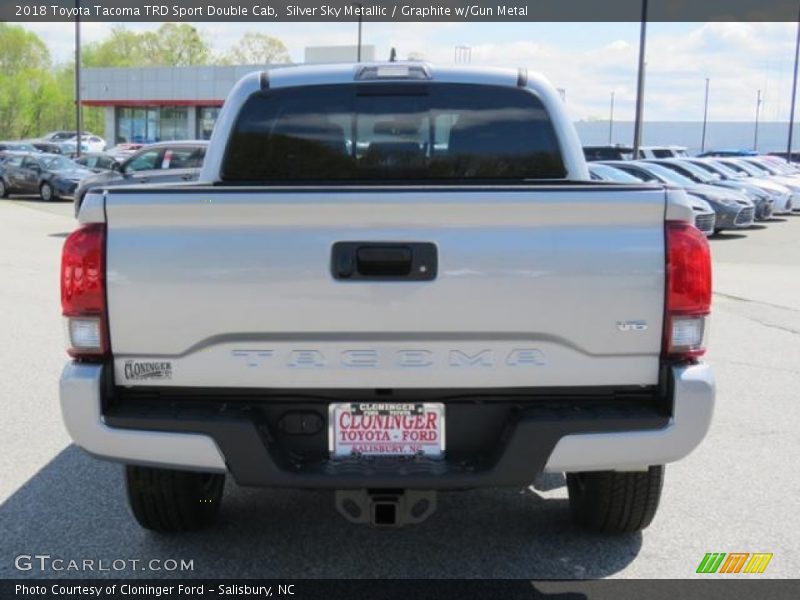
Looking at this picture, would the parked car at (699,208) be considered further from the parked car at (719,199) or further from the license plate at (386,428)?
the license plate at (386,428)

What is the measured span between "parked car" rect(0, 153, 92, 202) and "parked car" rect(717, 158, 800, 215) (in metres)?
20.0

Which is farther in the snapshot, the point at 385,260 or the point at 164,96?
the point at 164,96

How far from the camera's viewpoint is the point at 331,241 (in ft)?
10.6

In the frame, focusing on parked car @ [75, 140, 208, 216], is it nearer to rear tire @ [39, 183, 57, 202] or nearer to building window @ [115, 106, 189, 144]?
rear tire @ [39, 183, 57, 202]

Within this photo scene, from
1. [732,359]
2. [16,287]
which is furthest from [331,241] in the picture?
[16,287]

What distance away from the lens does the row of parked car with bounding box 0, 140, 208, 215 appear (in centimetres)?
1891

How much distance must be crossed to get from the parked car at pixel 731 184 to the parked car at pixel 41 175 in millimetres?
17382

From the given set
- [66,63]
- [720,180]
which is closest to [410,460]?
[720,180]

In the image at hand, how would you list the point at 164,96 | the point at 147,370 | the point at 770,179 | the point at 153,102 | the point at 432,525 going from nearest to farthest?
the point at 147,370 < the point at 432,525 < the point at 770,179 < the point at 164,96 < the point at 153,102

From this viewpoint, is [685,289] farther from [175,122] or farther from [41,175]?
[175,122]

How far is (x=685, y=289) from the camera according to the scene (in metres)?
3.28

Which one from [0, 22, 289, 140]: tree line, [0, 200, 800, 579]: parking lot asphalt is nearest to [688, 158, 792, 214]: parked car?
[0, 200, 800, 579]: parking lot asphalt

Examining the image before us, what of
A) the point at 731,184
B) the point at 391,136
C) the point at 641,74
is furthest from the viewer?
the point at 641,74

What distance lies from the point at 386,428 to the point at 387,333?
0.35m
